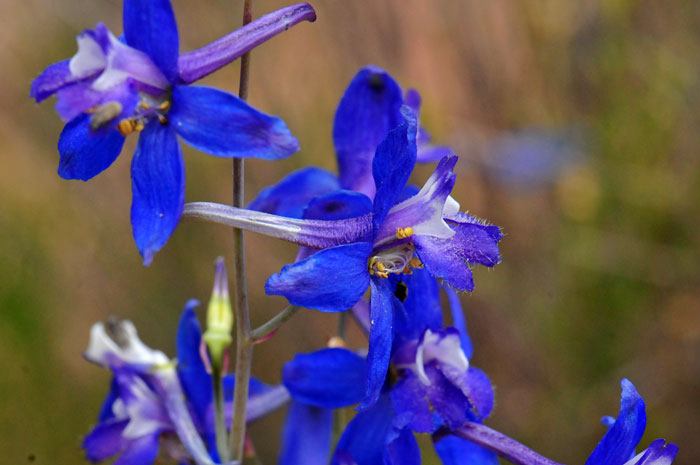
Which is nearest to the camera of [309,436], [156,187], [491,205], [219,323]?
[156,187]

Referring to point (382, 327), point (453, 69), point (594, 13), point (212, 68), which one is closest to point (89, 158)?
point (212, 68)

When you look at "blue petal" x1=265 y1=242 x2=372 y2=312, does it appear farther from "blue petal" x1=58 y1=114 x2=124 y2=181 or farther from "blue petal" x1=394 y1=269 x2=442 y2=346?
"blue petal" x1=58 y1=114 x2=124 y2=181

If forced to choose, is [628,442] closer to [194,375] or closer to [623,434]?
[623,434]

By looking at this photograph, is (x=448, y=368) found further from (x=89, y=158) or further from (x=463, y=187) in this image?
(x=463, y=187)

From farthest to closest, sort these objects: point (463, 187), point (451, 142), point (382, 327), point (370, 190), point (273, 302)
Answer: point (463, 187), point (451, 142), point (273, 302), point (370, 190), point (382, 327)

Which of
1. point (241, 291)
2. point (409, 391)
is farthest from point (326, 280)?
point (409, 391)

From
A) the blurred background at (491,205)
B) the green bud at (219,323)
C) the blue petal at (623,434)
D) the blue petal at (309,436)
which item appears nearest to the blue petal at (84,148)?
the green bud at (219,323)

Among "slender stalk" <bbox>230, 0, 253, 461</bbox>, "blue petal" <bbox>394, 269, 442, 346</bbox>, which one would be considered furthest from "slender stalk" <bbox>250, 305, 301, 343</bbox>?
"blue petal" <bbox>394, 269, 442, 346</bbox>
